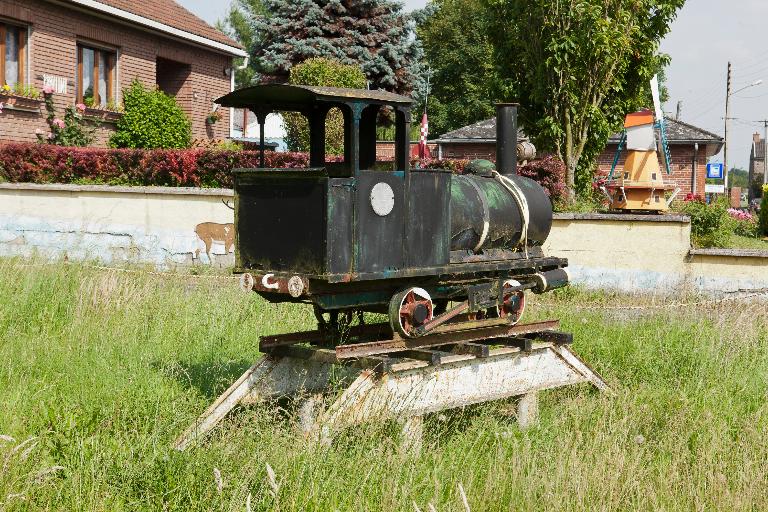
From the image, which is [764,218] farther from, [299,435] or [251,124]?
[251,124]

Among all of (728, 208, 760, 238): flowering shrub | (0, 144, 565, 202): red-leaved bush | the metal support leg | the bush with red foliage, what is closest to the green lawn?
the metal support leg

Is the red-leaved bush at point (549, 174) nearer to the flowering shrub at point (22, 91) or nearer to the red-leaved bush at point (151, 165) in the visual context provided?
the red-leaved bush at point (151, 165)

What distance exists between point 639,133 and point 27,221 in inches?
430

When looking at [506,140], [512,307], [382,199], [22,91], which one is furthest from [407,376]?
[22,91]

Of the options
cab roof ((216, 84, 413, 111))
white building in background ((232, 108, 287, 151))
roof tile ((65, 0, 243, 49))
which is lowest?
cab roof ((216, 84, 413, 111))

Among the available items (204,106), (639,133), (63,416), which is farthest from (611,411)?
(204,106)

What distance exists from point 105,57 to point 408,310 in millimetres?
18828

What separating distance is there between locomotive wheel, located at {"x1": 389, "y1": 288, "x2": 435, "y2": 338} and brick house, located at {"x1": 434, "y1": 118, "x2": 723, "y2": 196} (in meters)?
30.4

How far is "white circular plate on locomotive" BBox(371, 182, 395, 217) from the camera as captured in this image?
5.53 meters

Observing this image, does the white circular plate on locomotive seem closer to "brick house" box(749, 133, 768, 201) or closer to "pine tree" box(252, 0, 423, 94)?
"pine tree" box(252, 0, 423, 94)

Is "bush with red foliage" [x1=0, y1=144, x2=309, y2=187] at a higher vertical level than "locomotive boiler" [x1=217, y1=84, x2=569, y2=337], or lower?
higher

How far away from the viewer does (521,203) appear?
6750 mm

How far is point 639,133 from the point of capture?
55.1ft

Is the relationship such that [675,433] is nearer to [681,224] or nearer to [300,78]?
[681,224]
